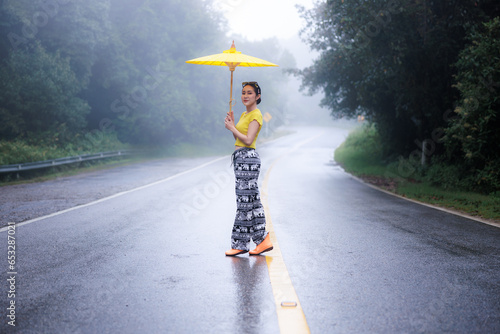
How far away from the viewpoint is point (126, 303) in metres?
3.80

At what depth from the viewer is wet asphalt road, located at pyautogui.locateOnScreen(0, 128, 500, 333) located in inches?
136

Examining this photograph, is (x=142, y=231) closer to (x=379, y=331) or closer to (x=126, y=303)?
(x=126, y=303)

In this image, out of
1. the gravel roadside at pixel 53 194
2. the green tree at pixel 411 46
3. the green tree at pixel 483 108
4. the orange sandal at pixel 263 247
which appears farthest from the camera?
the green tree at pixel 411 46

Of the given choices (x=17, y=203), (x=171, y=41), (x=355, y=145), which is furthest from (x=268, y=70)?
(x=17, y=203)

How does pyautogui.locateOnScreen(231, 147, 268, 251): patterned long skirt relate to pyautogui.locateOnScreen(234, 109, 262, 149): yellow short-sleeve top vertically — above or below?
below

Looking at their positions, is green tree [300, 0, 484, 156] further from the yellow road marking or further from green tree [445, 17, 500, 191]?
the yellow road marking

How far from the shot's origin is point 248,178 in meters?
5.38

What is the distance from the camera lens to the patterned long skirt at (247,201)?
5.37 metres

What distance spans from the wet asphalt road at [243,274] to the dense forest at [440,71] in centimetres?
392

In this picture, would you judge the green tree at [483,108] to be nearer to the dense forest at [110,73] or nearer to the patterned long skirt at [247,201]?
the patterned long skirt at [247,201]

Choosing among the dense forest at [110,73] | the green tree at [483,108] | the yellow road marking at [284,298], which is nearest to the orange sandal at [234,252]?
the yellow road marking at [284,298]

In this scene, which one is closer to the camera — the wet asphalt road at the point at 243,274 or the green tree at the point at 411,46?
the wet asphalt road at the point at 243,274

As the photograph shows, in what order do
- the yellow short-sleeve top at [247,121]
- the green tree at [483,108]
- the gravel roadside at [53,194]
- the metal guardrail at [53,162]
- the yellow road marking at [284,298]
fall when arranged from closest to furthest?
1. the yellow road marking at [284,298]
2. the yellow short-sleeve top at [247,121]
3. the gravel roadside at [53,194]
4. the green tree at [483,108]
5. the metal guardrail at [53,162]

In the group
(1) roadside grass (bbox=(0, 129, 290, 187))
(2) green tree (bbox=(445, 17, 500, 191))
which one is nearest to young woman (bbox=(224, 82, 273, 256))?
(2) green tree (bbox=(445, 17, 500, 191))
